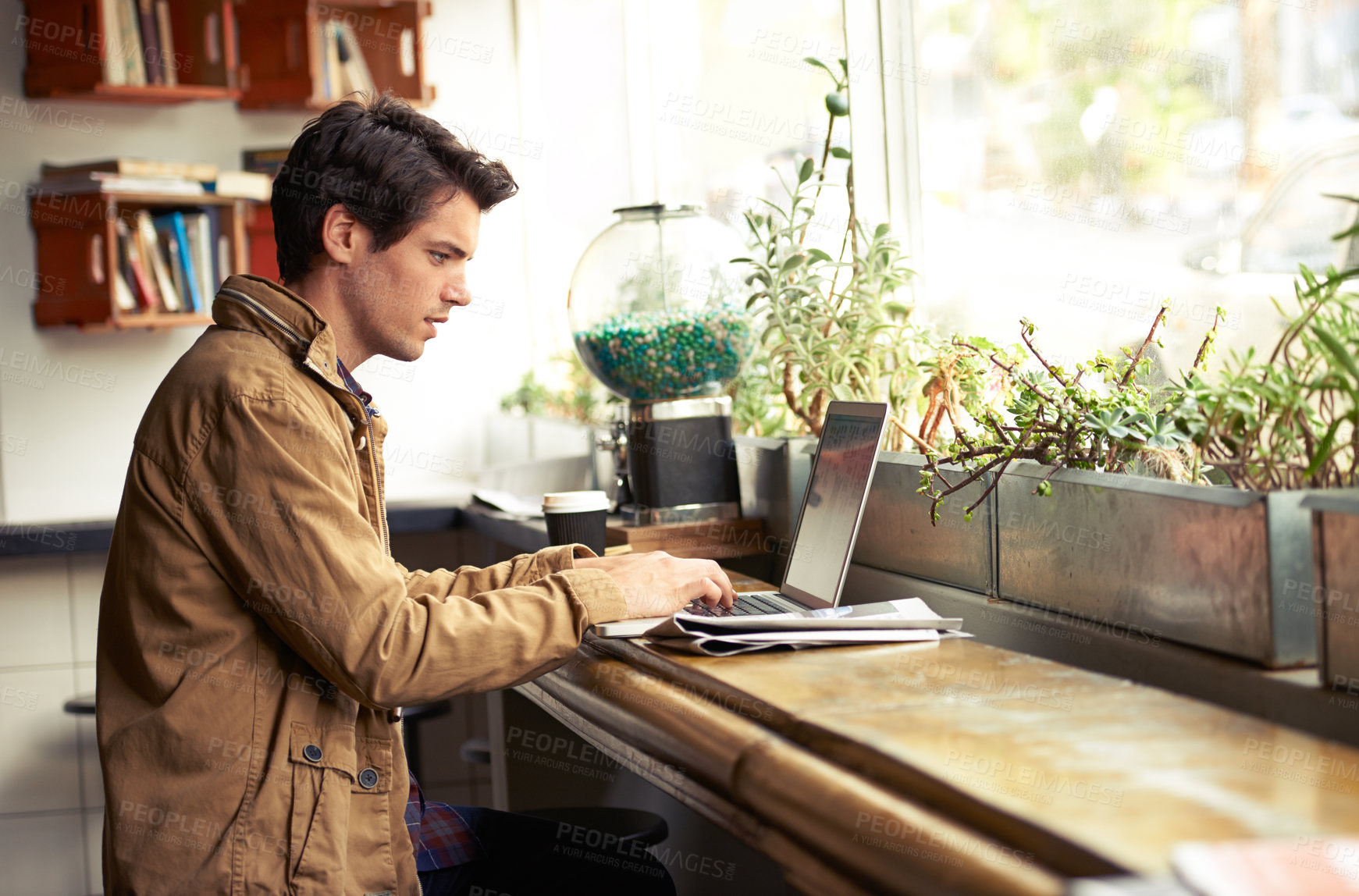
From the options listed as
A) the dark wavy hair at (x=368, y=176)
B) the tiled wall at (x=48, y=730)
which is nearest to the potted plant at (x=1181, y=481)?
the dark wavy hair at (x=368, y=176)

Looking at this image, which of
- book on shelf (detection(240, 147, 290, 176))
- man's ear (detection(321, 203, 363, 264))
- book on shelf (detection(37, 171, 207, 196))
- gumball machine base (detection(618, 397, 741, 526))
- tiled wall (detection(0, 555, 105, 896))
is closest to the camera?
man's ear (detection(321, 203, 363, 264))

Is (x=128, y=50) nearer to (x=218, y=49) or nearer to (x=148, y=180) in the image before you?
(x=218, y=49)

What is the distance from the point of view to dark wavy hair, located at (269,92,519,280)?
54.1 inches

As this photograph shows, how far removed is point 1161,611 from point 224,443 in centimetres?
92

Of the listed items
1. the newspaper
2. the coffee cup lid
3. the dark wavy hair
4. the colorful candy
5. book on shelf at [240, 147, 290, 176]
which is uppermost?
book on shelf at [240, 147, 290, 176]

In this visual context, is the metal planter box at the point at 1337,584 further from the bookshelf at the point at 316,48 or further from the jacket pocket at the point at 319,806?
the bookshelf at the point at 316,48

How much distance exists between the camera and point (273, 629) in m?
1.21

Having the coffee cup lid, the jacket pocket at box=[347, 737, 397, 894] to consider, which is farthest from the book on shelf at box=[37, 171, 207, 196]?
the jacket pocket at box=[347, 737, 397, 894]

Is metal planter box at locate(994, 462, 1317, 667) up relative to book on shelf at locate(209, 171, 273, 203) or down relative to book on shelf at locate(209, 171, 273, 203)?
down

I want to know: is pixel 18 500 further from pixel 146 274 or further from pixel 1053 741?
pixel 1053 741

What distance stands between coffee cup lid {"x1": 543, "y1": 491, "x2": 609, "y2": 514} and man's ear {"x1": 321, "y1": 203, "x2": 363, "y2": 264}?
1.80 ft

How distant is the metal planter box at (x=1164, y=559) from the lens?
98 centimetres

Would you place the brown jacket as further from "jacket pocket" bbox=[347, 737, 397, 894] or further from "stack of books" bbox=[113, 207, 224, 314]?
"stack of books" bbox=[113, 207, 224, 314]

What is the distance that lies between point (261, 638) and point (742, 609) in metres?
0.56
